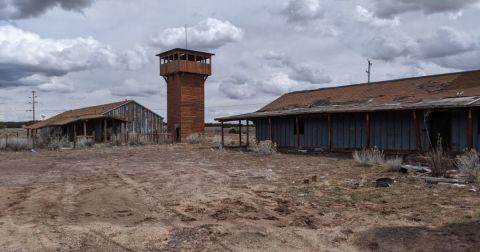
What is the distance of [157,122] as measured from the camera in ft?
138

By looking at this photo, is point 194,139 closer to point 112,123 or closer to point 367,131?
point 112,123

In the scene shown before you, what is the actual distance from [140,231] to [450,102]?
522 inches

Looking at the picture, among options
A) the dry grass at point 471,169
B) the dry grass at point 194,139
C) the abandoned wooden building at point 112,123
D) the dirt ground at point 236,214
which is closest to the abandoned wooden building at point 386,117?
the dry grass at point 471,169

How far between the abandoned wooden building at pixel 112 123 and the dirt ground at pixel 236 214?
23.2 m

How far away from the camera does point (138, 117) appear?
132 feet

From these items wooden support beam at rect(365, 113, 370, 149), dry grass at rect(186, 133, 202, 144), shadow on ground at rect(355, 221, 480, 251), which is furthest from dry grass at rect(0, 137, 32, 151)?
shadow on ground at rect(355, 221, 480, 251)

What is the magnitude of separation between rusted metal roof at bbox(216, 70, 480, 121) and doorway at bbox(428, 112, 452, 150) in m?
0.63

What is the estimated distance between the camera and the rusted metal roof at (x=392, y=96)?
1756 cm

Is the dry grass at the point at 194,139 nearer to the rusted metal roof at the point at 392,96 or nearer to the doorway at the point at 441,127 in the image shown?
the rusted metal roof at the point at 392,96

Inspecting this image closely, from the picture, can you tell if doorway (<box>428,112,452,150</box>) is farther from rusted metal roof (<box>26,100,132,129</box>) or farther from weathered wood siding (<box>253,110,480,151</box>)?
rusted metal roof (<box>26,100,132,129</box>)

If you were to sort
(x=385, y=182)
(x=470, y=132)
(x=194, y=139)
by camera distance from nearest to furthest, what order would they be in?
1. (x=385, y=182)
2. (x=470, y=132)
3. (x=194, y=139)

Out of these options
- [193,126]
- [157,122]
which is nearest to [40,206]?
[193,126]

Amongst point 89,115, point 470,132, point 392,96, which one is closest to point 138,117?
point 89,115

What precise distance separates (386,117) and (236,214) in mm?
13309
